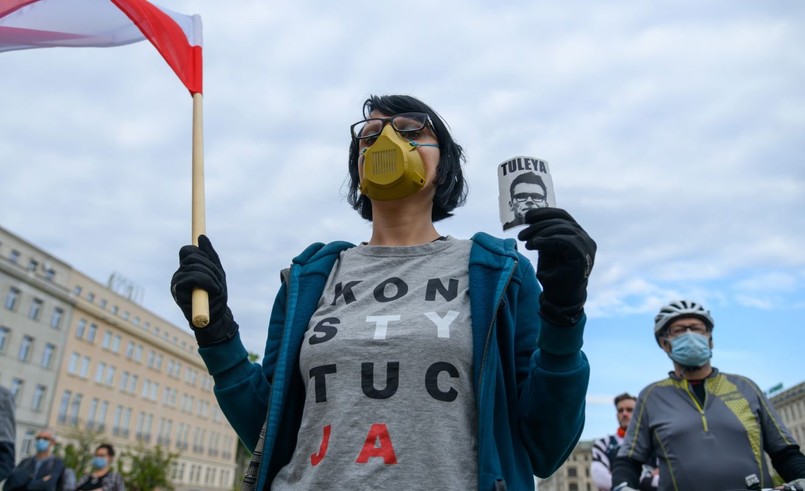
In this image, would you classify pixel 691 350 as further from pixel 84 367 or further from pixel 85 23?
pixel 84 367

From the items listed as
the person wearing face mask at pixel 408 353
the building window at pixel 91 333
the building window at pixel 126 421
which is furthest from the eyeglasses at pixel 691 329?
the building window at pixel 126 421

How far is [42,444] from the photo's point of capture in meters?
9.71

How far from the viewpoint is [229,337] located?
2223mm

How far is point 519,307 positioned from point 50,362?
183 ft

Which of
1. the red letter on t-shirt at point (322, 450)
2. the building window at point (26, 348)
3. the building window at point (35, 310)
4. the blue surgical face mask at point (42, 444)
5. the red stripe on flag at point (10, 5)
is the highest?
the building window at point (35, 310)

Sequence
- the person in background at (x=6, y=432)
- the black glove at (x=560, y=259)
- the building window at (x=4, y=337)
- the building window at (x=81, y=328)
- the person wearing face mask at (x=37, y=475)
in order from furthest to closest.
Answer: the building window at (x=81, y=328) < the building window at (x=4, y=337) < the person wearing face mask at (x=37, y=475) < the person in background at (x=6, y=432) < the black glove at (x=560, y=259)

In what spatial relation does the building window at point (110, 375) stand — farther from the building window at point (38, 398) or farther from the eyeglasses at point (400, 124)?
the eyeglasses at point (400, 124)

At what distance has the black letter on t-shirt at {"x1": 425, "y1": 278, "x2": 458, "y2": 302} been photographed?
217 centimetres

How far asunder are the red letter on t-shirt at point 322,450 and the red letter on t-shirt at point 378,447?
0.12 m

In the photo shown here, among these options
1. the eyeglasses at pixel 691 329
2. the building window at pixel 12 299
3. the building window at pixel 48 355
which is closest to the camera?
the eyeglasses at pixel 691 329

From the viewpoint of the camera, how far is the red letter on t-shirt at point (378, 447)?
185cm

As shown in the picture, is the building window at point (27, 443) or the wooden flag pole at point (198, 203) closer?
the wooden flag pole at point (198, 203)

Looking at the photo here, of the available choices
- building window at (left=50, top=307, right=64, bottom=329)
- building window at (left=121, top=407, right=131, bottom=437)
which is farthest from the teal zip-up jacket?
building window at (left=121, top=407, right=131, bottom=437)

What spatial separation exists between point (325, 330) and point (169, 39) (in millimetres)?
1749
